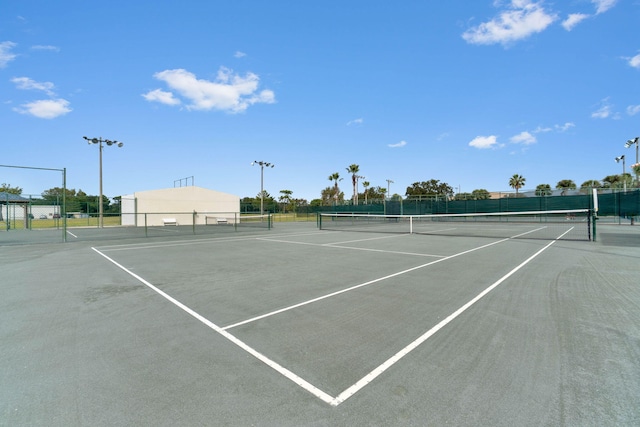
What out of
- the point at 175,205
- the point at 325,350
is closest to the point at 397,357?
the point at 325,350

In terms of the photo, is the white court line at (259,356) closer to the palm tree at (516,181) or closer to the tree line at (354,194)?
the tree line at (354,194)

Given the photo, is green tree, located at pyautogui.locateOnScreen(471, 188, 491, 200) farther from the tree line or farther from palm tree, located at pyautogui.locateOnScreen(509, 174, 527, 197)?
palm tree, located at pyautogui.locateOnScreen(509, 174, 527, 197)

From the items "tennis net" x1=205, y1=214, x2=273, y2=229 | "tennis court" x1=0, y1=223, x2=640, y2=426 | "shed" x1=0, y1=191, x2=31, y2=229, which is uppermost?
"shed" x1=0, y1=191, x2=31, y2=229

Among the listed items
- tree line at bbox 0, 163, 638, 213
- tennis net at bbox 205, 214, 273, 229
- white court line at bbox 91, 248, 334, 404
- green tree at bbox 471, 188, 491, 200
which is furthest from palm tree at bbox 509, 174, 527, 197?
white court line at bbox 91, 248, 334, 404

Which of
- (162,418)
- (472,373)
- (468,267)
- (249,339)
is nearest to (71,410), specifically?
(162,418)

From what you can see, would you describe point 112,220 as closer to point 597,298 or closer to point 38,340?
point 38,340

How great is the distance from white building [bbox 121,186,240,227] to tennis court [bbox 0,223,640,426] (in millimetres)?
30140

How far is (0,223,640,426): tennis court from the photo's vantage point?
7.87 ft

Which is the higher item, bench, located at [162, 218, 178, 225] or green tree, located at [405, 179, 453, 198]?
green tree, located at [405, 179, 453, 198]

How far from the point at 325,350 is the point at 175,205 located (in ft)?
137

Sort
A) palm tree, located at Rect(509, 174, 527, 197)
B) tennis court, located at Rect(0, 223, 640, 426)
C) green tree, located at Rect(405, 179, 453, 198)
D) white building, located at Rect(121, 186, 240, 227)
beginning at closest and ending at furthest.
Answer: tennis court, located at Rect(0, 223, 640, 426), white building, located at Rect(121, 186, 240, 227), palm tree, located at Rect(509, 174, 527, 197), green tree, located at Rect(405, 179, 453, 198)

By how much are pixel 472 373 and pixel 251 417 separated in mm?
2118

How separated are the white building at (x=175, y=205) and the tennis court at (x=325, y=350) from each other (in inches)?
1187

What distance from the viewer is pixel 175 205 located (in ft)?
132
